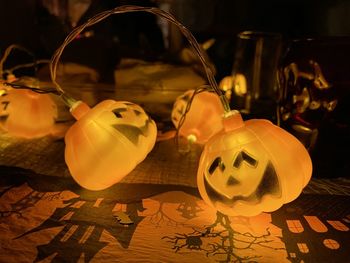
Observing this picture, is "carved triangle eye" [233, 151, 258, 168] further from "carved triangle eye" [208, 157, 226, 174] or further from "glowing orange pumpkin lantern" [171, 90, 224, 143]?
"glowing orange pumpkin lantern" [171, 90, 224, 143]

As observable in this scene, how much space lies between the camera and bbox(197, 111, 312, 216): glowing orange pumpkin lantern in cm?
45

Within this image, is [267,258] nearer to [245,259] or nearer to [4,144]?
[245,259]

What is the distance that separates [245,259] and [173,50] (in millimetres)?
775

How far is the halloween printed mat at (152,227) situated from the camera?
42 cm

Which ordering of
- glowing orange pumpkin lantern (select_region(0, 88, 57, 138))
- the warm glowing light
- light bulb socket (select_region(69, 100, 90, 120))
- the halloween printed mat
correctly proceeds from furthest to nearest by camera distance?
the warm glowing light < glowing orange pumpkin lantern (select_region(0, 88, 57, 138)) < light bulb socket (select_region(69, 100, 90, 120)) < the halloween printed mat

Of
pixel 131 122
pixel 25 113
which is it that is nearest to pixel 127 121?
pixel 131 122

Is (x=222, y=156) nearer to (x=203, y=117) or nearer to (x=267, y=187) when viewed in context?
(x=267, y=187)

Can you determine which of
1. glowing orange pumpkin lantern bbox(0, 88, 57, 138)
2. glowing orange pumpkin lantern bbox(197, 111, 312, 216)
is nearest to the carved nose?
glowing orange pumpkin lantern bbox(197, 111, 312, 216)

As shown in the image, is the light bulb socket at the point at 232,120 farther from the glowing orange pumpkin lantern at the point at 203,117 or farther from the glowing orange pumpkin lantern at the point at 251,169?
the glowing orange pumpkin lantern at the point at 203,117

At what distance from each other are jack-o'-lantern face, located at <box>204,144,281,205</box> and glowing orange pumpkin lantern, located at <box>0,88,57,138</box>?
1.33ft

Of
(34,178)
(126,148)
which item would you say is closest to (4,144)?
(34,178)

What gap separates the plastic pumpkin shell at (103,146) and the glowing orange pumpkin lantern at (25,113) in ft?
0.71

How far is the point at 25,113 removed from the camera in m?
0.69

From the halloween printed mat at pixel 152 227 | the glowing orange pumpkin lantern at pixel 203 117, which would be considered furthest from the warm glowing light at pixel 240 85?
the halloween printed mat at pixel 152 227
